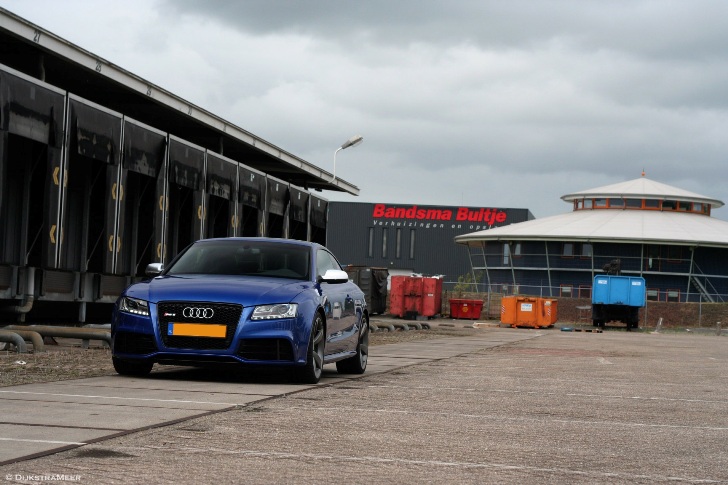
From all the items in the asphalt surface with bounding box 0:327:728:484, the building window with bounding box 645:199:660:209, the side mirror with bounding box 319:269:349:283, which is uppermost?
the building window with bounding box 645:199:660:209

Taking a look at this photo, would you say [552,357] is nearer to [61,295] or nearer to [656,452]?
[61,295]

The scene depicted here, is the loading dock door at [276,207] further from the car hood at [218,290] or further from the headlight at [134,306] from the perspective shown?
the headlight at [134,306]

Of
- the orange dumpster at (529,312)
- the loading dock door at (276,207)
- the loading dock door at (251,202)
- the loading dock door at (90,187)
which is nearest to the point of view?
the loading dock door at (90,187)

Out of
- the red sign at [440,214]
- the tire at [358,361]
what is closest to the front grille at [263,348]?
the tire at [358,361]

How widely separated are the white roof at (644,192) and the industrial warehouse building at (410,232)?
1657cm

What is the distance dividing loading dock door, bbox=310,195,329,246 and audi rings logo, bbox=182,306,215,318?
78.1 feet

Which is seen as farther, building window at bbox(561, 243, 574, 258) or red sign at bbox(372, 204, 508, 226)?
red sign at bbox(372, 204, 508, 226)

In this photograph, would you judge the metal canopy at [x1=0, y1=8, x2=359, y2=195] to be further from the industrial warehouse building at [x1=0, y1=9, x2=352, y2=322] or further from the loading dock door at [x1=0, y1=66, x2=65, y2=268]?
the loading dock door at [x1=0, y1=66, x2=65, y2=268]

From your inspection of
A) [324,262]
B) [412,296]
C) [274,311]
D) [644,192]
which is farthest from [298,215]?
[644,192]

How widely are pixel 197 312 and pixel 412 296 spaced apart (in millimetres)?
45490

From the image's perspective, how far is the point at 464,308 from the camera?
196ft

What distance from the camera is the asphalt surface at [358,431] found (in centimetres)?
579

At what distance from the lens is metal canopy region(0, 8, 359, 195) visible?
60.2ft

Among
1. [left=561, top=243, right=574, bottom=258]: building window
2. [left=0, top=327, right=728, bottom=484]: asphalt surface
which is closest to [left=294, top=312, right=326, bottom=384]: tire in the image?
[left=0, top=327, right=728, bottom=484]: asphalt surface
